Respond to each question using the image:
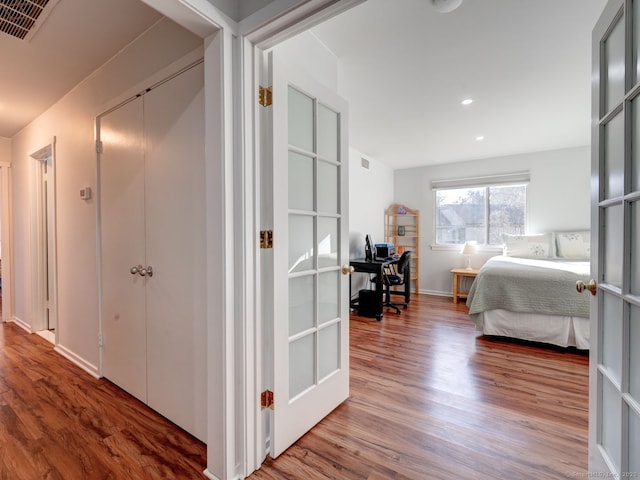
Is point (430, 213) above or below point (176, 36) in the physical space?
below

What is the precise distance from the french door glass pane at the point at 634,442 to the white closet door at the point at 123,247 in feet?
7.42

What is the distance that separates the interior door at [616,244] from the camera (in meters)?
0.91

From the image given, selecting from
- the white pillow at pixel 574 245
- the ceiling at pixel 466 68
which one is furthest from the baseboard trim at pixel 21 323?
the white pillow at pixel 574 245

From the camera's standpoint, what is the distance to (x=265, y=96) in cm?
144

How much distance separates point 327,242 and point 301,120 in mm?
717

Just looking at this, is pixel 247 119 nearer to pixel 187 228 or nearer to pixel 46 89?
pixel 187 228

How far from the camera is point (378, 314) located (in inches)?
156

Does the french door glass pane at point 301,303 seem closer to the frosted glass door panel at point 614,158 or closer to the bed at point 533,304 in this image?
the frosted glass door panel at point 614,158

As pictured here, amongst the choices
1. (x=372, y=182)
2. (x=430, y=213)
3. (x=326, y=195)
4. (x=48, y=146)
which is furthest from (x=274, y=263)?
(x=430, y=213)

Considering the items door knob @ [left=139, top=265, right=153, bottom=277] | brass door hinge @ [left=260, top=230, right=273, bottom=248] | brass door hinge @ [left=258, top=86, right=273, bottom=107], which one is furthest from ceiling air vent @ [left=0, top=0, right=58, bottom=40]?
brass door hinge @ [left=260, top=230, right=273, bottom=248]

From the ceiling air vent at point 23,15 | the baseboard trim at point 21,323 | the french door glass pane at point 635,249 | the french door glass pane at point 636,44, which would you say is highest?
the ceiling air vent at point 23,15

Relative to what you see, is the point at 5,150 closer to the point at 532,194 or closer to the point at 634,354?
the point at 634,354

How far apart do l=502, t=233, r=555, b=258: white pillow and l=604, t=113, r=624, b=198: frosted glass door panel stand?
3.95 meters

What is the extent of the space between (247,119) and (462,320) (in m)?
3.74
